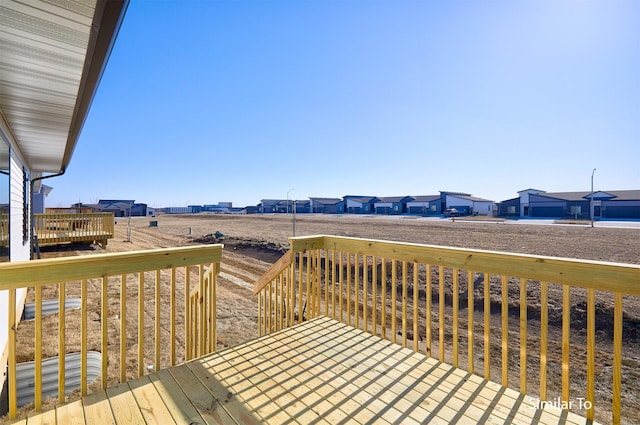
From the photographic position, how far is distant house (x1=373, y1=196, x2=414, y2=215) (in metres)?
48.9

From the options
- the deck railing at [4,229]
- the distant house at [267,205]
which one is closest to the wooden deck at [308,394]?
the deck railing at [4,229]

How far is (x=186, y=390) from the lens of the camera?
2.18 m

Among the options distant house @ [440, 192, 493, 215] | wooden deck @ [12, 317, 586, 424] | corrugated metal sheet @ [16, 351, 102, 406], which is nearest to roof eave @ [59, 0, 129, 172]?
wooden deck @ [12, 317, 586, 424]

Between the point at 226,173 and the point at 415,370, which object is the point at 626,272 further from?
the point at 226,173

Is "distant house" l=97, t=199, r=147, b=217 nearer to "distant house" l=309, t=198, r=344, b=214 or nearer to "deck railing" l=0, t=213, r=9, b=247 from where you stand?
"distant house" l=309, t=198, r=344, b=214

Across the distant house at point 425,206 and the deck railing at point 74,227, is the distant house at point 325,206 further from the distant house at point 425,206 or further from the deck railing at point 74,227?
the deck railing at point 74,227

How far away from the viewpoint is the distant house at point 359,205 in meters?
53.8

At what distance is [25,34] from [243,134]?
64.6 feet

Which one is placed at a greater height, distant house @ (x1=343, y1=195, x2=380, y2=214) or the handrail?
distant house @ (x1=343, y1=195, x2=380, y2=214)

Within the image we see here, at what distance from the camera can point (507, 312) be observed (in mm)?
2570

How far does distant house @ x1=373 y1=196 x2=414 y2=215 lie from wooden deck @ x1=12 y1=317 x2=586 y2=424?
4761 centimetres

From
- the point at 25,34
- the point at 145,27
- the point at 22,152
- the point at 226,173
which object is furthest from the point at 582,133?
the point at 226,173

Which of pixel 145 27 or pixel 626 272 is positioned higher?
pixel 145 27

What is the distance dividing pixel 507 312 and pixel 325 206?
56659 mm
